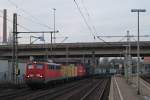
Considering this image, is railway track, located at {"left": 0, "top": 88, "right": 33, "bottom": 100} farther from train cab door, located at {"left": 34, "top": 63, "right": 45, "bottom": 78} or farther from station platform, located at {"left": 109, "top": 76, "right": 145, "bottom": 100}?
station platform, located at {"left": 109, "top": 76, "right": 145, "bottom": 100}

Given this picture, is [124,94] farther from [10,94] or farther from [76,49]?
[76,49]

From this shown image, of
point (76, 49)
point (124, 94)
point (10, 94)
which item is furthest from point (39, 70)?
point (76, 49)

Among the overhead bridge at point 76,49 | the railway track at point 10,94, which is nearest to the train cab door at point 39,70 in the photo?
the railway track at point 10,94

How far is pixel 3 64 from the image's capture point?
57.4 meters

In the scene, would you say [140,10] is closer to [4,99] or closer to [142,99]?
[142,99]

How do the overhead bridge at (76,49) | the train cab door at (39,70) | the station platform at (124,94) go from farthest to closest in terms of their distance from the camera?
the overhead bridge at (76,49) → the train cab door at (39,70) → the station platform at (124,94)

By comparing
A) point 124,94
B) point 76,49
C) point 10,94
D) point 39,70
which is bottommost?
point 124,94

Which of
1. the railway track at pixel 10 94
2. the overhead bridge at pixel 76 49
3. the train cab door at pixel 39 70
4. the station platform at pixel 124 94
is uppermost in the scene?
the overhead bridge at pixel 76 49

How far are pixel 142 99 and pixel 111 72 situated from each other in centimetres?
14693

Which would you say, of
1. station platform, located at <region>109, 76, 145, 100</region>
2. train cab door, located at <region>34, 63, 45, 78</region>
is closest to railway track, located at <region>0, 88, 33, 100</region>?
train cab door, located at <region>34, 63, 45, 78</region>

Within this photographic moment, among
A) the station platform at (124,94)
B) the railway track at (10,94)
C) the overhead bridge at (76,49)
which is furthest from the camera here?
the overhead bridge at (76,49)

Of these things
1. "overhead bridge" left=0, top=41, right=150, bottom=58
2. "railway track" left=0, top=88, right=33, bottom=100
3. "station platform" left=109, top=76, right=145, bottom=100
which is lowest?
"station platform" left=109, top=76, right=145, bottom=100

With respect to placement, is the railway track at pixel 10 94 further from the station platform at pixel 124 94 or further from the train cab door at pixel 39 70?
the station platform at pixel 124 94

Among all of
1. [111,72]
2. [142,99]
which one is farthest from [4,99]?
[111,72]
